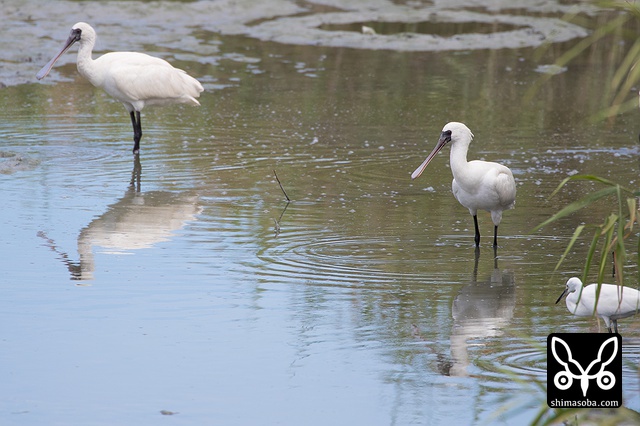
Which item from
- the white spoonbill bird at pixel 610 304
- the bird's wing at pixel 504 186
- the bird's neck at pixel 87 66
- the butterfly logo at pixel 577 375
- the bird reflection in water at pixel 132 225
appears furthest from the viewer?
the bird's neck at pixel 87 66

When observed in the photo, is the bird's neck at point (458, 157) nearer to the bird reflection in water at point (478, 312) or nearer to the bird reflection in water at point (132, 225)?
the bird reflection in water at point (478, 312)

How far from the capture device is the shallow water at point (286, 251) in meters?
5.52

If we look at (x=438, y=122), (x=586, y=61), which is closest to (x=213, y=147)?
(x=438, y=122)

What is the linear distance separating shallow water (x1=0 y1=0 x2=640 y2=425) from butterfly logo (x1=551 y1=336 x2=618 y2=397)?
8.2 inches

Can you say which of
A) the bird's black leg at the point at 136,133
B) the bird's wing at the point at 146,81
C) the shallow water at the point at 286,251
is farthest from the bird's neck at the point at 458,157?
the bird's wing at the point at 146,81

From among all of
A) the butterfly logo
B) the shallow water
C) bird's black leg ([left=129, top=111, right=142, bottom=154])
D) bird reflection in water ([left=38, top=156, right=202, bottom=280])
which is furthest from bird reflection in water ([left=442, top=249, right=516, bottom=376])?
bird's black leg ([left=129, top=111, right=142, bottom=154])

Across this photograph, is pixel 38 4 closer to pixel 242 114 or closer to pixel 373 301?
pixel 242 114

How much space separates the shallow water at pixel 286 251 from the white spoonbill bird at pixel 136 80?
1.48ft

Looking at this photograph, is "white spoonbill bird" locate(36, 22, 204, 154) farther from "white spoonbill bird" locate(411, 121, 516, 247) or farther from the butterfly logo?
the butterfly logo

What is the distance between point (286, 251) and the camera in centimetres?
833

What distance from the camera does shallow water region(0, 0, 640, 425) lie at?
5516 millimetres

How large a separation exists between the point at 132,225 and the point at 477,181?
8.75 ft

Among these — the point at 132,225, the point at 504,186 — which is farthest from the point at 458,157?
the point at 132,225

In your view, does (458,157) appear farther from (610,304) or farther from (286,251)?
(610,304)
